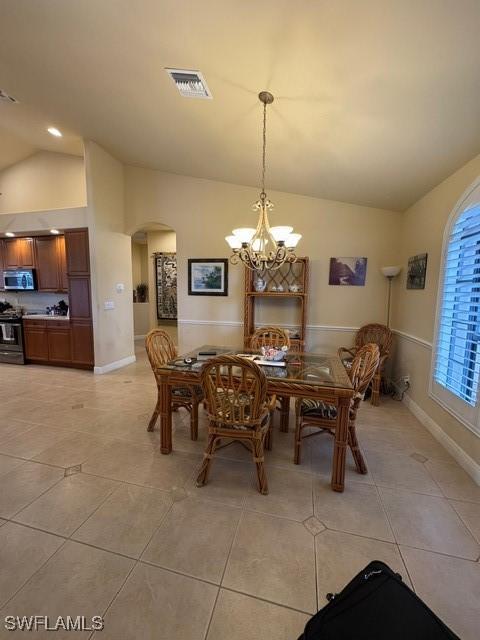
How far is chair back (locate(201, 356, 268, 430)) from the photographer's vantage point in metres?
1.78

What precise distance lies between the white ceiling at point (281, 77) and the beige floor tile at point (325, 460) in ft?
8.74

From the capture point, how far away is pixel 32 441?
2521mm

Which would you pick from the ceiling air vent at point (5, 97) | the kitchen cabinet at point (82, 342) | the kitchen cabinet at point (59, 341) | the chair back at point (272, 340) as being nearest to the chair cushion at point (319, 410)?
the chair back at point (272, 340)

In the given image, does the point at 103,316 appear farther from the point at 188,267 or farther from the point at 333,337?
the point at 333,337

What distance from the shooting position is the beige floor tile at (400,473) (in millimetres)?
2027

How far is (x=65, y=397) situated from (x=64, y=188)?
12.4 feet

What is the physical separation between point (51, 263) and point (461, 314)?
225 inches

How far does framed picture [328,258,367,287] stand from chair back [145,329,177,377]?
2669mm

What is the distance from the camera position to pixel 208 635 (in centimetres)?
113

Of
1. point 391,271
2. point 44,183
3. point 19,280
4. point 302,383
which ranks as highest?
point 44,183

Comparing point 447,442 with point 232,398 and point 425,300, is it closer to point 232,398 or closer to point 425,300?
point 425,300

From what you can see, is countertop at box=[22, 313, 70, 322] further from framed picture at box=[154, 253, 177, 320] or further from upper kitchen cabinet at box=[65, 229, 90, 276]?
framed picture at box=[154, 253, 177, 320]

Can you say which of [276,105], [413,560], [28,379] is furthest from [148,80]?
[28,379]

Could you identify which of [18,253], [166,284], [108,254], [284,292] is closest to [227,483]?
[284,292]
